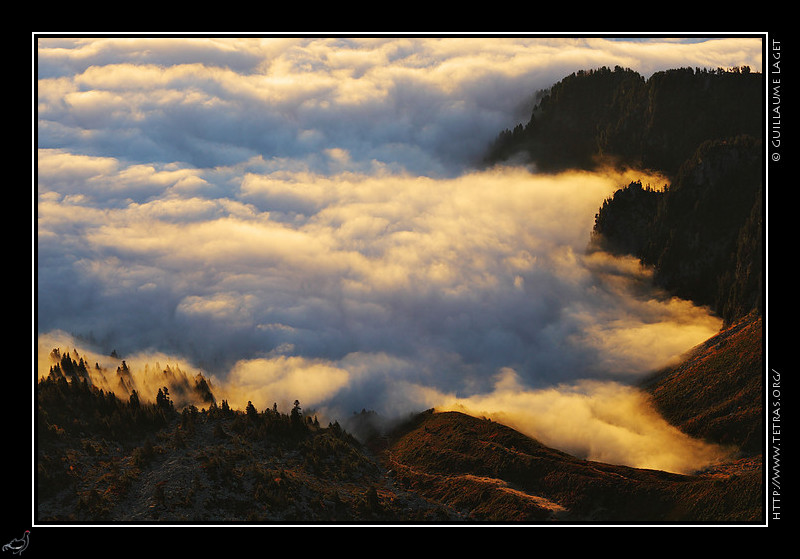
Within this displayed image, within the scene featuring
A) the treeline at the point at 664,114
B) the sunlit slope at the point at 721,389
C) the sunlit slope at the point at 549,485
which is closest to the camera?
the sunlit slope at the point at 549,485

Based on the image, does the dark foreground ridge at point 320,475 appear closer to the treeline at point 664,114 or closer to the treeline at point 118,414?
the treeline at point 118,414

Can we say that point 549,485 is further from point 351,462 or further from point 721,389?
point 721,389

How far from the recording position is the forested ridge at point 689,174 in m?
148

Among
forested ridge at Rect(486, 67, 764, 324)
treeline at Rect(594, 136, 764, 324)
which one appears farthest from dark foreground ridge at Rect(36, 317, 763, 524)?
forested ridge at Rect(486, 67, 764, 324)

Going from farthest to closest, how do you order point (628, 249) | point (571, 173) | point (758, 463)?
1. point (571, 173)
2. point (628, 249)
3. point (758, 463)

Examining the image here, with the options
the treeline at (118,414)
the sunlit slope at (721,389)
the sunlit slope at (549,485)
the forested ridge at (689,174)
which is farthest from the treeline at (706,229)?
the treeline at (118,414)

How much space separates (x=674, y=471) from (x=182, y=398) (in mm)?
68531

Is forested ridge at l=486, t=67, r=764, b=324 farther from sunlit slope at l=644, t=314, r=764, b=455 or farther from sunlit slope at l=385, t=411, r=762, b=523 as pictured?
sunlit slope at l=385, t=411, r=762, b=523

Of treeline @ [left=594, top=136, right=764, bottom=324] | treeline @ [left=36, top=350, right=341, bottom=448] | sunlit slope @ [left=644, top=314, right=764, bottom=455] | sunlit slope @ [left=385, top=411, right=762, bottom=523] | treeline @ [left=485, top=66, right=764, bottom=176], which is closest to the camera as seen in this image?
sunlit slope @ [left=385, top=411, right=762, bottom=523]

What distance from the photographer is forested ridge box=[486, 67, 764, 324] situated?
148 metres
